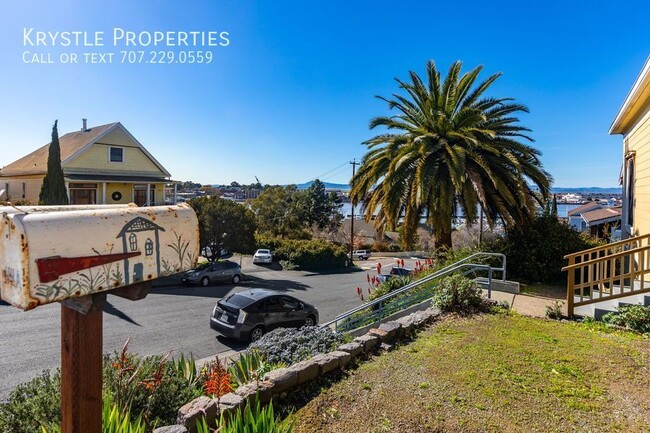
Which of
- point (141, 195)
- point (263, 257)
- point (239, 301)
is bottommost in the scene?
point (263, 257)

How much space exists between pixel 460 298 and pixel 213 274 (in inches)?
Result: 638

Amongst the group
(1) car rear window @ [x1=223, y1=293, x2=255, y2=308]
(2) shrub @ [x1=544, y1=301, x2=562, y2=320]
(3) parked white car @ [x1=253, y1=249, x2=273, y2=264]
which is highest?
(2) shrub @ [x1=544, y1=301, x2=562, y2=320]

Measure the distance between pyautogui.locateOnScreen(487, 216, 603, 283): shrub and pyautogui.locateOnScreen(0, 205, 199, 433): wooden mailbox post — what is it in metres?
10.9

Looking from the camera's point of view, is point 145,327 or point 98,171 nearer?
point 145,327

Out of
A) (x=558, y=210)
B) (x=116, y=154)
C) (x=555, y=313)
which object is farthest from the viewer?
(x=116, y=154)

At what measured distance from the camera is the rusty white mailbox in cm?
153

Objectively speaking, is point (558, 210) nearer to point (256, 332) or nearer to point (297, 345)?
point (256, 332)

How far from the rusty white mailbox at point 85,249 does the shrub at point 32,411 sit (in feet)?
8.66

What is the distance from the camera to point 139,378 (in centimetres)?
412

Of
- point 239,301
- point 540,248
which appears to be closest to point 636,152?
point 540,248

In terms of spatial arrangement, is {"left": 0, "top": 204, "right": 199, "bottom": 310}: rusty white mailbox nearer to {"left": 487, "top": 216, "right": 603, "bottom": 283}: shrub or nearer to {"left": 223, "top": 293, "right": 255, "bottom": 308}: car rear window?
{"left": 223, "top": 293, "right": 255, "bottom": 308}: car rear window

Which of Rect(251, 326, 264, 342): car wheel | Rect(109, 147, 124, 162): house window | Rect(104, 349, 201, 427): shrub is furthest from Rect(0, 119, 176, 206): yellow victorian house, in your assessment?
Rect(104, 349, 201, 427): shrub

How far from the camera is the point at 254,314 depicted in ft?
35.0

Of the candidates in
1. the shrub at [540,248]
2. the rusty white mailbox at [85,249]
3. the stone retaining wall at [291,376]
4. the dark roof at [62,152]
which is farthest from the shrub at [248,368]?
the dark roof at [62,152]
